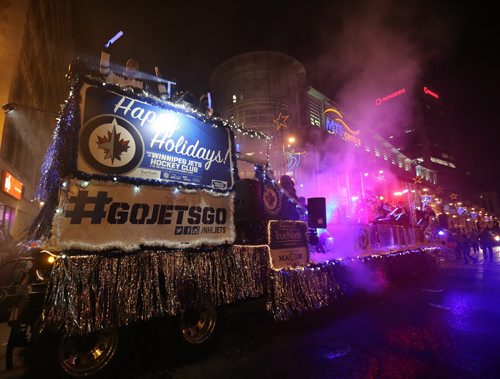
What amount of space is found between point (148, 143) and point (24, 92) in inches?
553

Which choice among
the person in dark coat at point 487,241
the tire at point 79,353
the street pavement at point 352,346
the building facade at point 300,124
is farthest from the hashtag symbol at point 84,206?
the person in dark coat at point 487,241

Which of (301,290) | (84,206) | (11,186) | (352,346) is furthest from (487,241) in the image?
(11,186)

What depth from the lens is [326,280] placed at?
5.96 meters

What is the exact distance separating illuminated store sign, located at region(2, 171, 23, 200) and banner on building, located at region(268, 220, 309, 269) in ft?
40.1

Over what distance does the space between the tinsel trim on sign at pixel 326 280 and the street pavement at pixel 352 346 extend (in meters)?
0.31

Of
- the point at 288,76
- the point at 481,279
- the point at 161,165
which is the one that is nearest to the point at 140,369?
the point at 161,165

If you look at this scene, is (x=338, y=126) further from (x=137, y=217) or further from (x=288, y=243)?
(x=137, y=217)

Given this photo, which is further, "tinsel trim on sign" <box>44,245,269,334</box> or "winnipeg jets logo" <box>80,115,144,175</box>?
"winnipeg jets logo" <box>80,115,144,175</box>

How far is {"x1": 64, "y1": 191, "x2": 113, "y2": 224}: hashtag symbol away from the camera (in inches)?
125

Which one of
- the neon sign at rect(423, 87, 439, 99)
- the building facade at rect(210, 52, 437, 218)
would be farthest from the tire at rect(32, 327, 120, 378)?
the neon sign at rect(423, 87, 439, 99)

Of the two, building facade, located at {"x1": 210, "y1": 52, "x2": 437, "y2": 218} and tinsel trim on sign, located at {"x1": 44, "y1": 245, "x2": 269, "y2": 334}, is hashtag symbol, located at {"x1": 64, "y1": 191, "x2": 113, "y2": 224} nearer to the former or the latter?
tinsel trim on sign, located at {"x1": 44, "y1": 245, "x2": 269, "y2": 334}

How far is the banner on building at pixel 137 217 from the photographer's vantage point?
3.18 meters

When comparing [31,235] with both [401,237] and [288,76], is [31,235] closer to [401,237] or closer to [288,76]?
[401,237]

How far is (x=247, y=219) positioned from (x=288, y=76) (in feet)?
58.1
